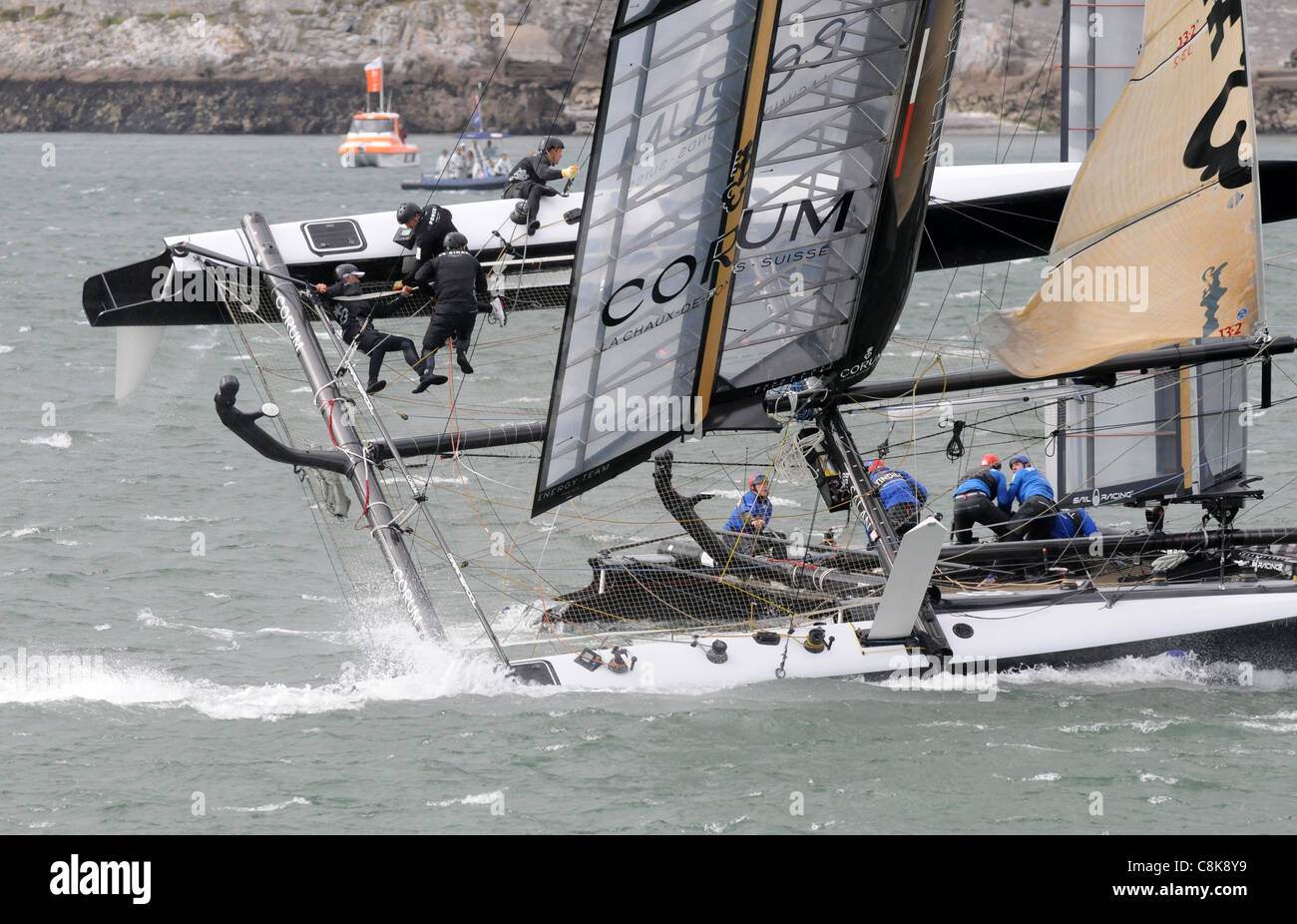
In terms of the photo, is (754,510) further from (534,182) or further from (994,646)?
(534,182)

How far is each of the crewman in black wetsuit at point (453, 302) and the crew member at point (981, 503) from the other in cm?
419

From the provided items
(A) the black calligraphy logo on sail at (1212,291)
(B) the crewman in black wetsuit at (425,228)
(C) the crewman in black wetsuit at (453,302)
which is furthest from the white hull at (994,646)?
(B) the crewman in black wetsuit at (425,228)

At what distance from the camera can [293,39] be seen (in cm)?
11275

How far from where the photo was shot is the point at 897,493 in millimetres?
14430

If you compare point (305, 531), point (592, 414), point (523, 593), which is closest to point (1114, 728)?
point (592, 414)

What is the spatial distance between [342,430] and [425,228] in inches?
74.1

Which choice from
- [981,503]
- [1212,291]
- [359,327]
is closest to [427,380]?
[359,327]

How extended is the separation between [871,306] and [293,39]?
10526 centimetres

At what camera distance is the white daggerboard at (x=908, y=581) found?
1208 centimetres

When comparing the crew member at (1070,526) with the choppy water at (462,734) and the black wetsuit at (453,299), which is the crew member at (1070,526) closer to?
the choppy water at (462,734)

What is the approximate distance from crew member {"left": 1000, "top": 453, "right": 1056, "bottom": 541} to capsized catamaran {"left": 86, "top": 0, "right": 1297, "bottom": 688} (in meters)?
0.36

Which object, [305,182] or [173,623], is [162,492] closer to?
[173,623]

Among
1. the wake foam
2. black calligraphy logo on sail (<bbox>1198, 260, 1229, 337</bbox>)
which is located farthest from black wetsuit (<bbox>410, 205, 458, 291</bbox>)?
the wake foam

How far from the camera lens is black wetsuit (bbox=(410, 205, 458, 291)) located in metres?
14.6
